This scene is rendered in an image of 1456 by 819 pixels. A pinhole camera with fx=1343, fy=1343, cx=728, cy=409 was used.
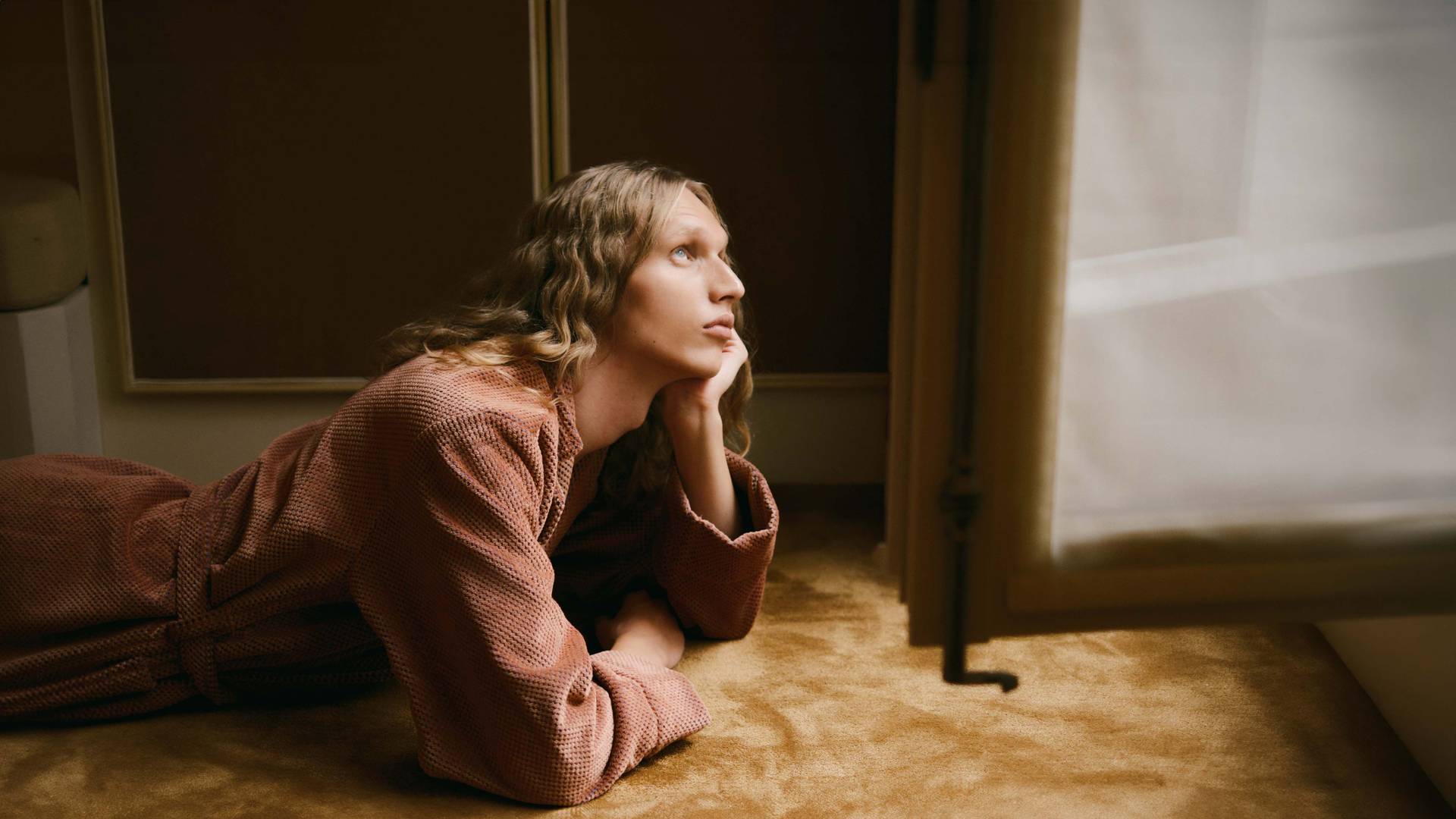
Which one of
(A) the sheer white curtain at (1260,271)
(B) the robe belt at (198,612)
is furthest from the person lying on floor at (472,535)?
(A) the sheer white curtain at (1260,271)

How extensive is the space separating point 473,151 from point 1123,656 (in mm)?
1324

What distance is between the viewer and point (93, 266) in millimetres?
2305

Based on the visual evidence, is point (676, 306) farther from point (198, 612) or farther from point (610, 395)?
point (198, 612)

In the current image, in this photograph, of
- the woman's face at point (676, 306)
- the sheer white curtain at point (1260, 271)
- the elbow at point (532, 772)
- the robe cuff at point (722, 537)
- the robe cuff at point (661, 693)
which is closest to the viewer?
the sheer white curtain at point (1260, 271)

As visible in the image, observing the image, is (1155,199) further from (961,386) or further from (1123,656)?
(1123,656)

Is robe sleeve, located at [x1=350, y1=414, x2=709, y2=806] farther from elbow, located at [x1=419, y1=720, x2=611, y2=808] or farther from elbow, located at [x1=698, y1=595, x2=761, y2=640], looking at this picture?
elbow, located at [x1=698, y1=595, x2=761, y2=640]

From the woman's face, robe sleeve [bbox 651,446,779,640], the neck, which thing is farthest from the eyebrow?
robe sleeve [bbox 651,446,779,640]

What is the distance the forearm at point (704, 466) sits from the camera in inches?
65.4

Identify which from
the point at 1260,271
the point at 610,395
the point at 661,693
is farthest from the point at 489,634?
the point at 1260,271

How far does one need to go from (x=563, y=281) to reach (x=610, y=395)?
15cm

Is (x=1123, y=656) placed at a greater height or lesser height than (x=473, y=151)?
lesser

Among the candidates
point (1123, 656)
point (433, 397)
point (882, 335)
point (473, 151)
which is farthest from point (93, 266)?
point (1123, 656)

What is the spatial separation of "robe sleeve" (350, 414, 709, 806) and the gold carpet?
0.15 feet

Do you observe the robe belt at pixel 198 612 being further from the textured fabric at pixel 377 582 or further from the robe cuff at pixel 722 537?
the robe cuff at pixel 722 537
